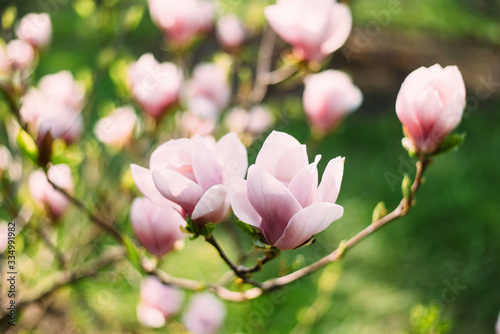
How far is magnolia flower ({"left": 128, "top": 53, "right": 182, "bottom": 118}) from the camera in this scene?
0.94 m

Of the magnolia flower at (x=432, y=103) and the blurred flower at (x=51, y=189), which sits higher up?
the magnolia flower at (x=432, y=103)

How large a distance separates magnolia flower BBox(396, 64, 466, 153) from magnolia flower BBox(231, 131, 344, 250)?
0.15 meters

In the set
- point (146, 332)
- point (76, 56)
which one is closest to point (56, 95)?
point (146, 332)

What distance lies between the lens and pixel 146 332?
1.49m

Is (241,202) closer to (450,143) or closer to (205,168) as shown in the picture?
(205,168)

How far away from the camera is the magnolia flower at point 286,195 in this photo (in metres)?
0.43

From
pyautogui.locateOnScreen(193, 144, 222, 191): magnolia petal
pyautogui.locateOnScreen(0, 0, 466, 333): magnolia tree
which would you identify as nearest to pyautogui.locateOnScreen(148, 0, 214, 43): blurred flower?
pyautogui.locateOnScreen(0, 0, 466, 333): magnolia tree

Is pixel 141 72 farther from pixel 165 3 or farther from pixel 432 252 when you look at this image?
pixel 432 252

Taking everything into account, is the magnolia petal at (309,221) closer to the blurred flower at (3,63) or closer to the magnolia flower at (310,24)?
the magnolia flower at (310,24)

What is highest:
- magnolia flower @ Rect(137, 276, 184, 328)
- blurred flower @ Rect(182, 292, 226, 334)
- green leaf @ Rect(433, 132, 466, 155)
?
green leaf @ Rect(433, 132, 466, 155)

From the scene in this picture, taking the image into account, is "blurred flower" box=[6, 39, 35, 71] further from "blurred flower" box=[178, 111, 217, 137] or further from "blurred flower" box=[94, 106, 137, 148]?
"blurred flower" box=[178, 111, 217, 137]

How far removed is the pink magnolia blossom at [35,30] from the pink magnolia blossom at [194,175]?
67cm

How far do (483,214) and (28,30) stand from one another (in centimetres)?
184

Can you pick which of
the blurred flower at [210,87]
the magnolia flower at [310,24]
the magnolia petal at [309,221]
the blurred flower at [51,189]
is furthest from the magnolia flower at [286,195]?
the blurred flower at [210,87]
